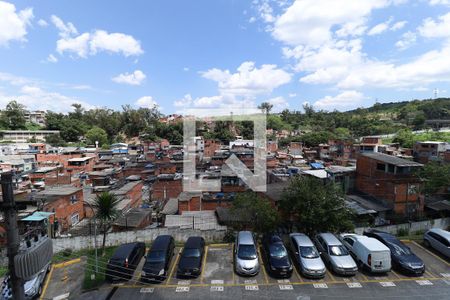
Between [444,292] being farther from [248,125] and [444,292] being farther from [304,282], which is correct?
[248,125]

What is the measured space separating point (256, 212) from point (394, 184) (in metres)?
12.0

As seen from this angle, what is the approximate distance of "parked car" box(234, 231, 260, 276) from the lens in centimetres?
1209

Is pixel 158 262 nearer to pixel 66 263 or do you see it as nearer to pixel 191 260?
pixel 191 260

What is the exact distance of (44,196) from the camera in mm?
19734

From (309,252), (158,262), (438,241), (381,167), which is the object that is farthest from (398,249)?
(381,167)

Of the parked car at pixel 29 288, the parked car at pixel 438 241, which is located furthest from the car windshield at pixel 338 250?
the parked car at pixel 29 288

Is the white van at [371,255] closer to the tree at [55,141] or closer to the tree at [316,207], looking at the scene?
the tree at [316,207]

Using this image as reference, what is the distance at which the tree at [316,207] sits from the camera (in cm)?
1502

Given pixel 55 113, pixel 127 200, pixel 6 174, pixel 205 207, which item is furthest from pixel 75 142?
pixel 6 174

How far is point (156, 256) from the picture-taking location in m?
12.5

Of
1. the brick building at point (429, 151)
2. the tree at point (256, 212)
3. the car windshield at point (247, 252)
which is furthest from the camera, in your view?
the brick building at point (429, 151)

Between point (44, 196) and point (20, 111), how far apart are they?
87271 millimetres

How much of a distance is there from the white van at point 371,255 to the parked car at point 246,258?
15.7ft

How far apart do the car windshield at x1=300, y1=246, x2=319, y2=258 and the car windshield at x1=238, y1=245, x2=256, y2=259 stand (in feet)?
7.30
